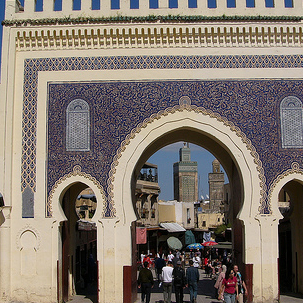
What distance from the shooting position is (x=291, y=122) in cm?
961

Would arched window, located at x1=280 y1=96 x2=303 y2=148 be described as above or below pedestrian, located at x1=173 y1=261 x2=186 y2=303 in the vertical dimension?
above

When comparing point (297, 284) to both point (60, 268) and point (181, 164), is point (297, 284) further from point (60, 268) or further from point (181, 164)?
point (181, 164)

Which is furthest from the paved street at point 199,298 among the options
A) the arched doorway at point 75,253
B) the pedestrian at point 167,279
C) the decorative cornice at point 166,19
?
the decorative cornice at point 166,19

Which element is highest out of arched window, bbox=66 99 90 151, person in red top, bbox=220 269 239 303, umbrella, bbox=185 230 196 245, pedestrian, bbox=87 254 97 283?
arched window, bbox=66 99 90 151

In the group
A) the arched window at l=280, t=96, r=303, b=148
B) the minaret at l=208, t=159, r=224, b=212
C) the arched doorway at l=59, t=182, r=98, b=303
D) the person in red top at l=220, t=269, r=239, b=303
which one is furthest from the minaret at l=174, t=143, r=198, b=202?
the person in red top at l=220, t=269, r=239, b=303

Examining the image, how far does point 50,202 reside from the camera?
940 centimetres

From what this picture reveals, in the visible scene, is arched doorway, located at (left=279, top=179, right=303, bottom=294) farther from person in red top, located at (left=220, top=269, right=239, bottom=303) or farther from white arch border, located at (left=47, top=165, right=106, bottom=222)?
white arch border, located at (left=47, top=165, right=106, bottom=222)

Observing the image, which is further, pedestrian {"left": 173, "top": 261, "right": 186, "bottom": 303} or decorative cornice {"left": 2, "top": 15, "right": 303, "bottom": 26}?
decorative cornice {"left": 2, "top": 15, "right": 303, "bottom": 26}

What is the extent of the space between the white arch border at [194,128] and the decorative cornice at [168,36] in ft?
4.52

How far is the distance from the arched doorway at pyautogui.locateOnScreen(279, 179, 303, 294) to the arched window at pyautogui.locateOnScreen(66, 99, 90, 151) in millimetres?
4173

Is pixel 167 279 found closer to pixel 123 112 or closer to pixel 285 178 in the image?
pixel 285 178

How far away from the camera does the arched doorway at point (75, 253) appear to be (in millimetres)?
9984

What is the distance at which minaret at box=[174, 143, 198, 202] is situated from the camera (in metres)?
55.7

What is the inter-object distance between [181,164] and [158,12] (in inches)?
1893
